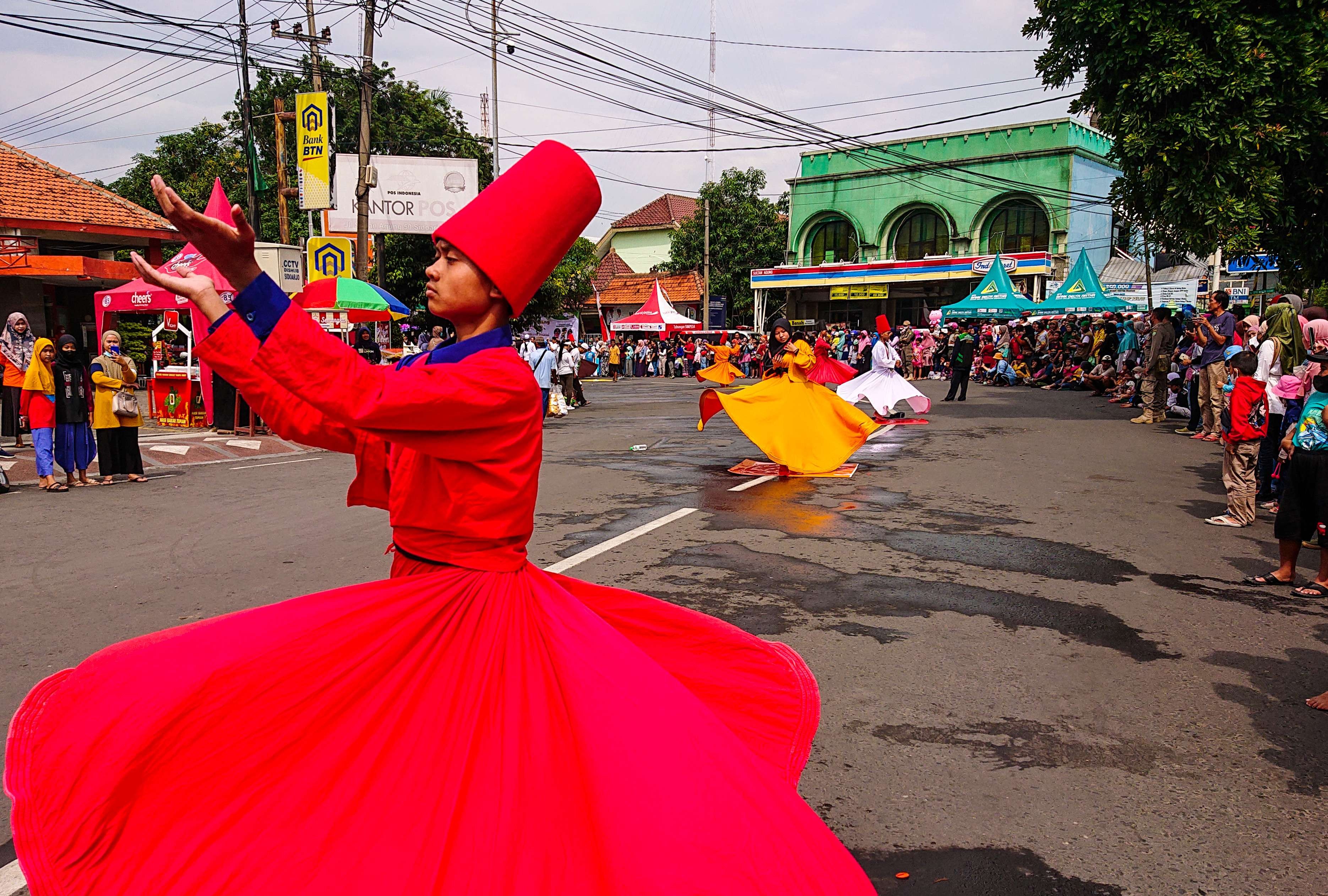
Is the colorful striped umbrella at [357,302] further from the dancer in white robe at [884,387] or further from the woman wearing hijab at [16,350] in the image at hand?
the dancer in white robe at [884,387]

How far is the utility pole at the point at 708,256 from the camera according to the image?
4447 cm

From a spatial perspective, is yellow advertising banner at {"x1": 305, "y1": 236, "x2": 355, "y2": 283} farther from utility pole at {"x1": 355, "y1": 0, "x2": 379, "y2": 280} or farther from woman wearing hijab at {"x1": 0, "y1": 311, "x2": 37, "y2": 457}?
woman wearing hijab at {"x1": 0, "y1": 311, "x2": 37, "y2": 457}

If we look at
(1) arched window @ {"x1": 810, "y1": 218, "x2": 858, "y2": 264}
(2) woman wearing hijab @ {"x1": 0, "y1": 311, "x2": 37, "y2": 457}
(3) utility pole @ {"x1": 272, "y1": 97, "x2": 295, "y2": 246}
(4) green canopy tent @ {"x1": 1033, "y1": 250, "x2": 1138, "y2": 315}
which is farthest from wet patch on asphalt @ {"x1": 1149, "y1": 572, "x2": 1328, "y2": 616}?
(1) arched window @ {"x1": 810, "y1": 218, "x2": 858, "y2": 264}

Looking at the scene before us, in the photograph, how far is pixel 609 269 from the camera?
195ft

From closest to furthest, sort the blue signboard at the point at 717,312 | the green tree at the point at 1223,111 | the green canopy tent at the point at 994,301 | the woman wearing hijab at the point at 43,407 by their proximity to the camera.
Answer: the woman wearing hijab at the point at 43,407
the green tree at the point at 1223,111
the green canopy tent at the point at 994,301
the blue signboard at the point at 717,312

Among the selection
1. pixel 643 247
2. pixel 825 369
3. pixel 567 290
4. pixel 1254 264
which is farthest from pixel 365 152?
pixel 643 247

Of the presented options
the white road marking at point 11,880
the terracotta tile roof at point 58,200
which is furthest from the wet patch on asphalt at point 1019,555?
the terracotta tile roof at point 58,200

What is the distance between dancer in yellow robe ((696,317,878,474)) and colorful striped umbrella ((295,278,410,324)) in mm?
6516

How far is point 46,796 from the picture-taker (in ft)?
6.45

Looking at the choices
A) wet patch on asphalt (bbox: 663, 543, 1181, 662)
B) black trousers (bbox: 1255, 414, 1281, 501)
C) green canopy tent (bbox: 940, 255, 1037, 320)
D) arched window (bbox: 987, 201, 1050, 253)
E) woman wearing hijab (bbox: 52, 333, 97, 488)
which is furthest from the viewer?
arched window (bbox: 987, 201, 1050, 253)

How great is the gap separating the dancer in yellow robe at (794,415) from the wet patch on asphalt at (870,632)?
5.28 meters

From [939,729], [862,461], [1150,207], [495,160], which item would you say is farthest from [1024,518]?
[495,160]

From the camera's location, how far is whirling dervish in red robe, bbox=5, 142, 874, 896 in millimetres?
1944

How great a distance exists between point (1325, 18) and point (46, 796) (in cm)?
1733
